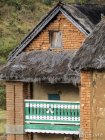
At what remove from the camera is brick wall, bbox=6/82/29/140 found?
991 inches

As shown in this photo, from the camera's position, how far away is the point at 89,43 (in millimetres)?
17547

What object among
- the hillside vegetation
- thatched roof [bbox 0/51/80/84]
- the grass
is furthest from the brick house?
the hillside vegetation

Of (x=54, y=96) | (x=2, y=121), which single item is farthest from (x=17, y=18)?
(x=54, y=96)

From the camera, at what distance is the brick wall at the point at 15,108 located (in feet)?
82.6

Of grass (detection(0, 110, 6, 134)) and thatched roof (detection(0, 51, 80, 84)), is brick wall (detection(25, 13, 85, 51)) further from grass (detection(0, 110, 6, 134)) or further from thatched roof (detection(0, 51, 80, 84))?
grass (detection(0, 110, 6, 134))

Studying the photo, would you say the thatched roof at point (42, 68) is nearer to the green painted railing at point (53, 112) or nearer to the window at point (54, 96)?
the green painted railing at point (53, 112)

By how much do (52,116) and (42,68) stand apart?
Answer: 197 centimetres

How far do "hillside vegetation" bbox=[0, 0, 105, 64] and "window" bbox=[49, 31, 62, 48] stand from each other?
16582mm

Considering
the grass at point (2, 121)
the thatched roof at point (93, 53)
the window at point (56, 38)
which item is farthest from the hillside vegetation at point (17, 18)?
the thatched roof at point (93, 53)

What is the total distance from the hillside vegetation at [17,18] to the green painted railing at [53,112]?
1790cm

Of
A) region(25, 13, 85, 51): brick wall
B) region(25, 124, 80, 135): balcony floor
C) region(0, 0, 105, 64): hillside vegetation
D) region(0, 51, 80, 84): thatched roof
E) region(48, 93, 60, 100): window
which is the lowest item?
region(25, 124, 80, 135): balcony floor

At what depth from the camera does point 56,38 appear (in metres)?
25.8

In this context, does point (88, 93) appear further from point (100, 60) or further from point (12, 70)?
point (12, 70)

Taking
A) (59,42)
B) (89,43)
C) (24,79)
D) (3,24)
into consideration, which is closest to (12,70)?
(24,79)
